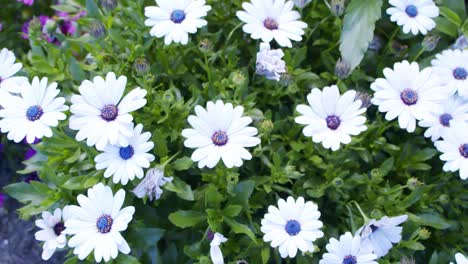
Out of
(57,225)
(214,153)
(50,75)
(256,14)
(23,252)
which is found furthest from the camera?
(23,252)

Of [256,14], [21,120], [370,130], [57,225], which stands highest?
[256,14]

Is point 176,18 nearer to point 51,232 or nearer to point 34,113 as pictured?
point 34,113

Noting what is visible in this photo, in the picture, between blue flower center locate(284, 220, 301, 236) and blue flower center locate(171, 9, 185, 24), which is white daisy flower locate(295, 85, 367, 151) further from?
blue flower center locate(171, 9, 185, 24)

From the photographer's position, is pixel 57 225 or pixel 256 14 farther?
pixel 256 14

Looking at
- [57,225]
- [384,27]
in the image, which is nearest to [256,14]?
[384,27]

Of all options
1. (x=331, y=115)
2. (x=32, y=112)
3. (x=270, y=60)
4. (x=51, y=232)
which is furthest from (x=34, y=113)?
(x=331, y=115)

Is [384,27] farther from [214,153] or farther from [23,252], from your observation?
[23,252]

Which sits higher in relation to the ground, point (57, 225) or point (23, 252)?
point (57, 225)
